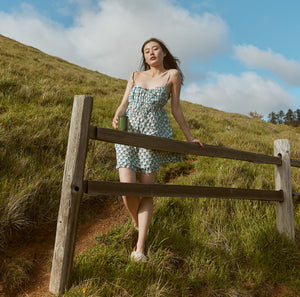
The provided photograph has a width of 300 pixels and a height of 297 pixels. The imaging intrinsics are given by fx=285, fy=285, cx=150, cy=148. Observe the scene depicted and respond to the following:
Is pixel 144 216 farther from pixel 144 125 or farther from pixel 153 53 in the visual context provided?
pixel 153 53

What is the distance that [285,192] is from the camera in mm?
3959

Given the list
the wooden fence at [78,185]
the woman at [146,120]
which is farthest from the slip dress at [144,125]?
the wooden fence at [78,185]

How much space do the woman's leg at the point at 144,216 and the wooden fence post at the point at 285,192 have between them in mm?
2053

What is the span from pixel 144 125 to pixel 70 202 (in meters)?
1.10

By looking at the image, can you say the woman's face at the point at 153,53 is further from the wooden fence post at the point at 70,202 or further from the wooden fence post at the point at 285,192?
the wooden fence post at the point at 285,192

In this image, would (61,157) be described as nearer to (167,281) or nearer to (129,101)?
(129,101)

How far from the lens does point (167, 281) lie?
264 centimetres

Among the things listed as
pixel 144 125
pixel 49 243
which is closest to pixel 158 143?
pixel 144 125

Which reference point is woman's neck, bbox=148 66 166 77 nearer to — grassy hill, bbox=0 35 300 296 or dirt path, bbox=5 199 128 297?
grassy hill, bbox=0 35 300 296

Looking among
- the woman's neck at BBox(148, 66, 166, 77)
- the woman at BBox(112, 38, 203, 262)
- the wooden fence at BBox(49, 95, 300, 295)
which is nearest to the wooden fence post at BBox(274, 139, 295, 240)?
the woman at BBox(112, 38, 203, 262)

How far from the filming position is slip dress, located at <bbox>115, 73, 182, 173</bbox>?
2.88m

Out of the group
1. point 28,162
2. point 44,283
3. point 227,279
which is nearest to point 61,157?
point 28,162

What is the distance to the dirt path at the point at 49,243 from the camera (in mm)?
2531

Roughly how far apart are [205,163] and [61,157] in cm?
280
